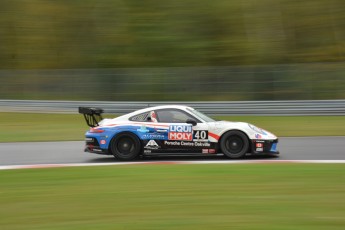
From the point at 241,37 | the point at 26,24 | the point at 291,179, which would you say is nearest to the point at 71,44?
the point at 26,24

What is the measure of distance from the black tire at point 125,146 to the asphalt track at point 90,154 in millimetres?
249

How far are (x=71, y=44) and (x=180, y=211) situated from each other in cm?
3197

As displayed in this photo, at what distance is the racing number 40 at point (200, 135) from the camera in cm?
1205

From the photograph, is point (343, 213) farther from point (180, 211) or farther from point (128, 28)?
point (128, 28)

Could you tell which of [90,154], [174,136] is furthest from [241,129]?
[90,154]

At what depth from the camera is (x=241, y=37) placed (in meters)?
32.4

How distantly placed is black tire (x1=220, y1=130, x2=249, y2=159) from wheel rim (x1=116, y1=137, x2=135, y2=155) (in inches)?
74.8

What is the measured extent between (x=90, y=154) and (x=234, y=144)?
359 cm

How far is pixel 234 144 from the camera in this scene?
1205 cm

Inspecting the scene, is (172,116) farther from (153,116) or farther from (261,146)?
(261,146)

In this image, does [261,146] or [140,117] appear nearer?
[261,146]

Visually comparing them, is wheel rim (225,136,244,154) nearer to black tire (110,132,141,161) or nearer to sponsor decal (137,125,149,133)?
sponsor decal (137,125,149,133)

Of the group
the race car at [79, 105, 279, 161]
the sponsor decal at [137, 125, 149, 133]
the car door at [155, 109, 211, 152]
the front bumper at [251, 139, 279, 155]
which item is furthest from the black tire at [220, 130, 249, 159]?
the sponsor decal at [137, 125, 149, 133]

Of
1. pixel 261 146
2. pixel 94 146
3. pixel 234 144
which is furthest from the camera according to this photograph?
pixel 94 146
